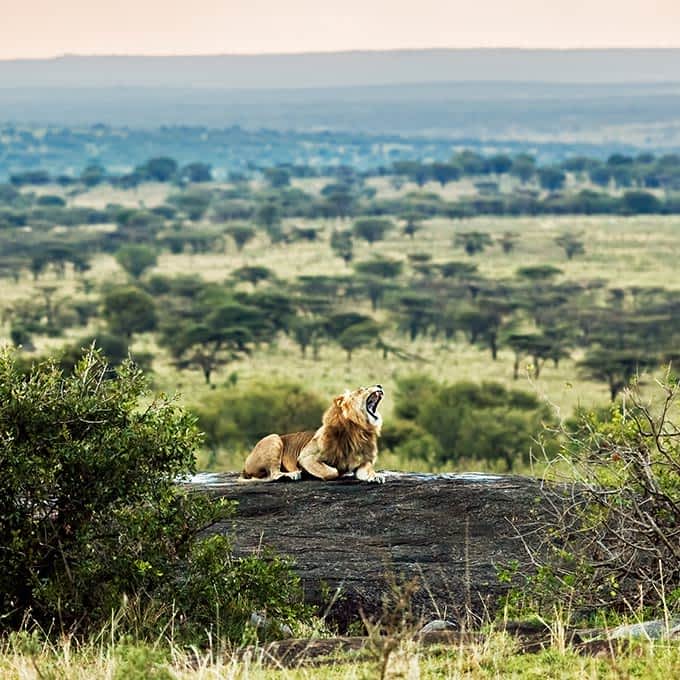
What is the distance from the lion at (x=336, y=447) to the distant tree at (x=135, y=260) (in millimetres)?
48414

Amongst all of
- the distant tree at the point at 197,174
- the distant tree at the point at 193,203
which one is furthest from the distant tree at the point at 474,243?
the distant tree at the point at 197,174

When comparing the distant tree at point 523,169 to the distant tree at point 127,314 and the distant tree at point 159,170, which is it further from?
the distant tree at point 127,314

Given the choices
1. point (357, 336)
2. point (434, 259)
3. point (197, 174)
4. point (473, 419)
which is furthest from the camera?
point (197, 174)

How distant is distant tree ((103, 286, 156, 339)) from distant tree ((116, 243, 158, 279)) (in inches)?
645

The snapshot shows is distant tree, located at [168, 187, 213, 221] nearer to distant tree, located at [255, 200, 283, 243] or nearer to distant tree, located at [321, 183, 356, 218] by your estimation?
distant tree, located at [255, 200, 283, 243]

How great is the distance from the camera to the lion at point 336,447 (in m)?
10.4

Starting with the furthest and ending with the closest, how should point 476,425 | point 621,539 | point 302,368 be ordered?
point 302,368
point 476,425
point 621,539

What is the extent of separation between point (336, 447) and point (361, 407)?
15.0 inches

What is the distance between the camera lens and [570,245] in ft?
218

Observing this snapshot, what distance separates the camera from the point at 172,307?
47.3m

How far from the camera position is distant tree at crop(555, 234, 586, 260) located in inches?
2576

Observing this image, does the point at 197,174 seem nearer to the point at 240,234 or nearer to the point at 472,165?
the point at 472,165

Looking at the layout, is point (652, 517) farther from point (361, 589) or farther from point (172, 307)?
point (172, 307)

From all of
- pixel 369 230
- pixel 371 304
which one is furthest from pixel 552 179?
pixel 371 304
